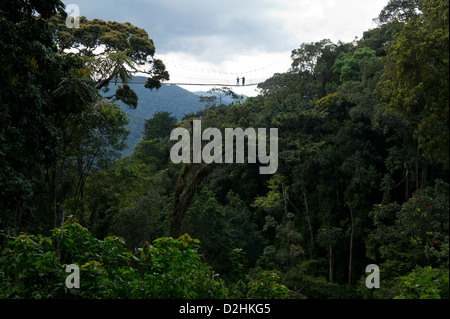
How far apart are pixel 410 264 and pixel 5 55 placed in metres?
9.60

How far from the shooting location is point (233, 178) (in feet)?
57.1

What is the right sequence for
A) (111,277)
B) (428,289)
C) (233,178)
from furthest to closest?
(233,178), (111,277), (428,289)

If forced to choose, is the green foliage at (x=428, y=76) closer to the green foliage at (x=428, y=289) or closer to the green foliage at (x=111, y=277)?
the green foliage at (x=428, y=289)

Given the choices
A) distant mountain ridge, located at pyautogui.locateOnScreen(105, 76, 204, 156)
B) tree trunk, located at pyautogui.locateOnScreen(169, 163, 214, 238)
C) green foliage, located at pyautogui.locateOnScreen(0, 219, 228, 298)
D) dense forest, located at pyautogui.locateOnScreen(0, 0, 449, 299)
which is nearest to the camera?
green foliage, located at pyautogui.locateOnScreen(0, 219, 228, 298)

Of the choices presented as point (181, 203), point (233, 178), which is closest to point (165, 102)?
point (233, 178)

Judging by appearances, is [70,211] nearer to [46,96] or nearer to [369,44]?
[46,96]

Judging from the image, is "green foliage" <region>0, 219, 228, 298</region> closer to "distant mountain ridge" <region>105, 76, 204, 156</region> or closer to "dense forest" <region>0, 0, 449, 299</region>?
"dense forest" <region>0, 0, 449, 299</region>

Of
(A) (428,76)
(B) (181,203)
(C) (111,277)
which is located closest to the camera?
(C) (111,277)

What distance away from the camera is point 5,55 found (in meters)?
4.29

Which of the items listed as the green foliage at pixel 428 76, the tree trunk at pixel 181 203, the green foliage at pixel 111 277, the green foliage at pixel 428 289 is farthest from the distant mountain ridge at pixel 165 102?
the green foliage at pixel 428 289

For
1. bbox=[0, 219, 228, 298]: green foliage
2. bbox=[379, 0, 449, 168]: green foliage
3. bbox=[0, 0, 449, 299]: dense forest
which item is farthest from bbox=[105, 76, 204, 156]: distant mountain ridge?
bbox=[0, 219, 228, 298]: green foliage

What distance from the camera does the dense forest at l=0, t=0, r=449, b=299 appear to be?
9.06 feet

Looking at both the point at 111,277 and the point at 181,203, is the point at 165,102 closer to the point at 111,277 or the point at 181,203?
the point at 181,203
